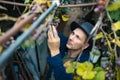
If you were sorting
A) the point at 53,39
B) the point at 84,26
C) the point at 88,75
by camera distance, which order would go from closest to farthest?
the point at 88,75 < the point at 53,39 < the point at 84,26

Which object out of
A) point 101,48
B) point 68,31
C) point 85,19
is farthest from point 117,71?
point 68,31

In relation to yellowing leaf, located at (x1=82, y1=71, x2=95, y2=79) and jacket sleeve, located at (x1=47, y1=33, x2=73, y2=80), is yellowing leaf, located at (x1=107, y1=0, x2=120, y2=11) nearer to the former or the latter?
yellowing leaf, located at (x1=82, y1=71, x2=95, y2=79)

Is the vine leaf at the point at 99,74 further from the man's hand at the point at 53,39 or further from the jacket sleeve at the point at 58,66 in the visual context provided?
the jacket sleeve at the point at 58,66

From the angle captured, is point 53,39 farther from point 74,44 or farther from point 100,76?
point 74,44

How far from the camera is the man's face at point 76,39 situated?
2.17 m

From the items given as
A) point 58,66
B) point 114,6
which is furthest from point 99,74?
point 58,66

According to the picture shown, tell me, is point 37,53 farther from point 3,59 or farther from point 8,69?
point 3,59

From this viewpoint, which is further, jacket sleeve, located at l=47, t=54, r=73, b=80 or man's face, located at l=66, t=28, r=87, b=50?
man's face, located at l=66, t=28, r=87, b=50

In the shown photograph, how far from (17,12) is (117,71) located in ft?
3.29

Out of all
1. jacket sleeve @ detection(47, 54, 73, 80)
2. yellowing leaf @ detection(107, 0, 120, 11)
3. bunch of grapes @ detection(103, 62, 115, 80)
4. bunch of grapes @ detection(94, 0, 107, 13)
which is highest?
bunch of grapes @ detection(94, 0, 107, 13)

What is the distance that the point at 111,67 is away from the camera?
1.33 metres

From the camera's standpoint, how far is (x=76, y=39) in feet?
7.22

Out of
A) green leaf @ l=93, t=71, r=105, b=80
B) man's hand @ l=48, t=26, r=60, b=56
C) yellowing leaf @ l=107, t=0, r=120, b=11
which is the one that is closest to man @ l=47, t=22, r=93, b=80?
man's hand @ l=48, t=26, r=60, b=56

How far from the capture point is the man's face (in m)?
2.17
